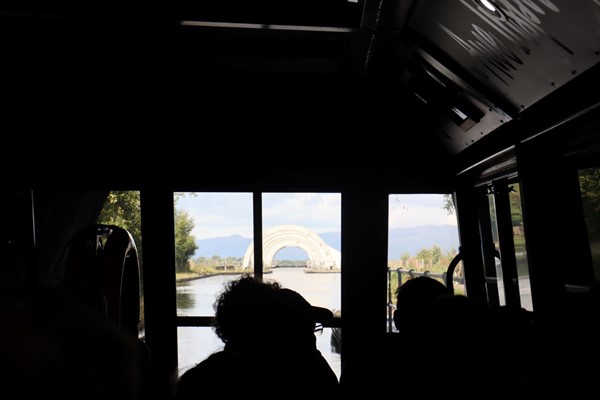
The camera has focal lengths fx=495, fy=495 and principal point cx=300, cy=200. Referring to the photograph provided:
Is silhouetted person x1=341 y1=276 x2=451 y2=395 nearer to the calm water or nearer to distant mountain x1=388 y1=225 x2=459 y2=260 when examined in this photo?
the calm water

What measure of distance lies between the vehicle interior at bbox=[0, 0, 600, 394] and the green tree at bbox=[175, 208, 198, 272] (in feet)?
0.29

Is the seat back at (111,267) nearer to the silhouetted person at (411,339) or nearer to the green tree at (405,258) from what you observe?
the silhouetted person at (411,339)

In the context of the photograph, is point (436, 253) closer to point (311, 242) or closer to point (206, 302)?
point (311, 242)

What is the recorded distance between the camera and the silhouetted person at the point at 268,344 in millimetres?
1183

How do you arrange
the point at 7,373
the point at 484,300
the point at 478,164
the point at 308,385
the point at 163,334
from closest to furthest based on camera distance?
1. the point at 7,373
2. the point at 308,385
3. the point at 478,164
4. the point at 484,300
5. the point at 163,334

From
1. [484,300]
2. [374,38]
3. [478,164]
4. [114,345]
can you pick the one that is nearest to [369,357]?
[484,300]

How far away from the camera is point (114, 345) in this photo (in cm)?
68

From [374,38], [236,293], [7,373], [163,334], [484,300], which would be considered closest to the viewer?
[7,373]

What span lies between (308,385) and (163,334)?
2667mm

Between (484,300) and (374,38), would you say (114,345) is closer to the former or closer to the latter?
(374,38)

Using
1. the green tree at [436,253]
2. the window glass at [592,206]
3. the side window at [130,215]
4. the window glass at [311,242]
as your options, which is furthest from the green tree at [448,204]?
the side window at [130,215]

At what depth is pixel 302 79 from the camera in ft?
11.8

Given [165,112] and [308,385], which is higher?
[165,112]

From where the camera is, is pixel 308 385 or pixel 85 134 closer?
pixel 308 385
